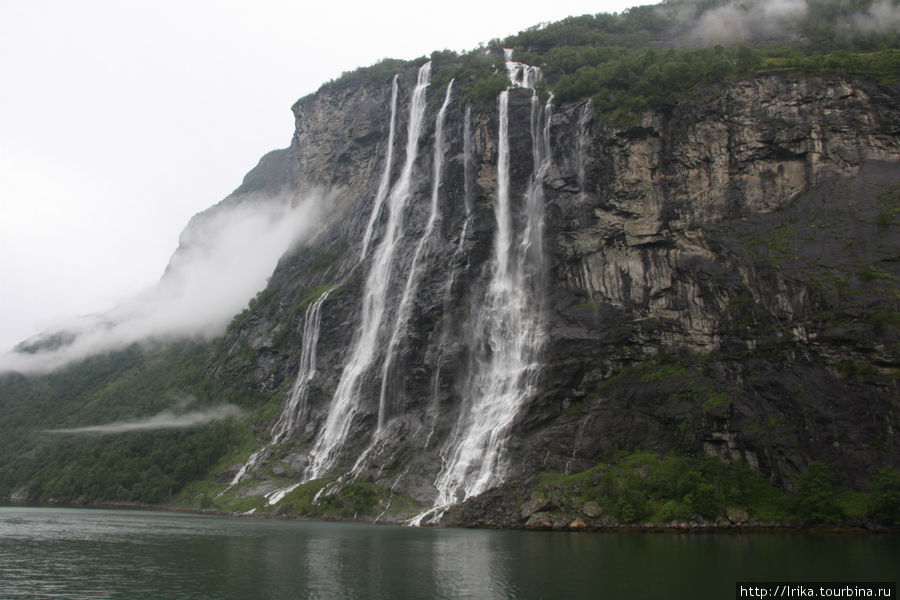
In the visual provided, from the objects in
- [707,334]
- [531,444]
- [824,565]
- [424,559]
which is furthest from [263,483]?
[824,565]

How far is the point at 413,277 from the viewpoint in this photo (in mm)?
73125

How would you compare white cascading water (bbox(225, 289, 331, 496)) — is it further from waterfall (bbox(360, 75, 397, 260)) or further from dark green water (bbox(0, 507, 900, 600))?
dark green water (bbox(0, 507, 900, 600))

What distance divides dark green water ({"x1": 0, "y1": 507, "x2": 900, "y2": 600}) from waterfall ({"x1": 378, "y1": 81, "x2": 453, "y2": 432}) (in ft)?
79.3

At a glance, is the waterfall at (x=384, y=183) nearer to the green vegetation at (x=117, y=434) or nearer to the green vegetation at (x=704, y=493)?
the green vegetation at (x=117, y=434)

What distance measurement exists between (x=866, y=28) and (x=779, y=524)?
2905 inches

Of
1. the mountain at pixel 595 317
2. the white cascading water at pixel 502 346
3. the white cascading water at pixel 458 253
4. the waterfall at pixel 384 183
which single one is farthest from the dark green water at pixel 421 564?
the waterfall at pixel 384 183

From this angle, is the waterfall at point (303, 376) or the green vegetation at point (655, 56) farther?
the waterfall at point (303, 376)

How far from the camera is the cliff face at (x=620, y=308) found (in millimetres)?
48312

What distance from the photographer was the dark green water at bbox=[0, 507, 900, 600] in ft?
75.3

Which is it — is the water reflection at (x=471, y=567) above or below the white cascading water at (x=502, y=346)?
below

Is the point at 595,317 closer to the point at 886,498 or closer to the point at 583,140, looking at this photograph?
the point at 583,140

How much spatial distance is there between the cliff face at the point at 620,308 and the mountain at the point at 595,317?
229mm

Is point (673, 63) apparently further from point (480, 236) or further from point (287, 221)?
point (287, 221)

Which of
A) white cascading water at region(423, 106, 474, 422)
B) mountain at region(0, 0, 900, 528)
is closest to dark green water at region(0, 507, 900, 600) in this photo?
mountain at region(0, 0, 900, 528)
